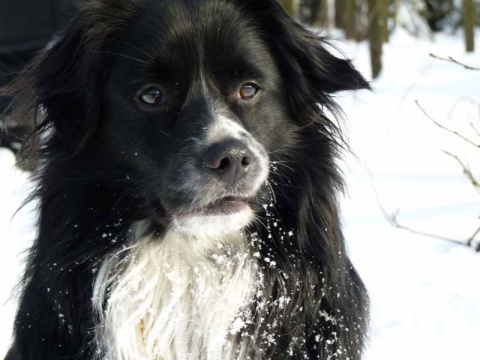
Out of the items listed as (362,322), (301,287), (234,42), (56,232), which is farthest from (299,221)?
(56,232)

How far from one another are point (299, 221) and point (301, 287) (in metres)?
0.26

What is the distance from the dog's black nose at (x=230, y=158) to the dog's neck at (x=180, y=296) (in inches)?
15.1

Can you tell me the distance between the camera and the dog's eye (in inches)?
124

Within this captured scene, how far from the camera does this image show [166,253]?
3.28 metres

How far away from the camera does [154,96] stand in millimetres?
3158

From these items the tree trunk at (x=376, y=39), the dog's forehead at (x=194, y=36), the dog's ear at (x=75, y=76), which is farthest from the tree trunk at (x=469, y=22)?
the dog's ear at (x=75, y=76)

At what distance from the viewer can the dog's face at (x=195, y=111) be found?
3.02 metres

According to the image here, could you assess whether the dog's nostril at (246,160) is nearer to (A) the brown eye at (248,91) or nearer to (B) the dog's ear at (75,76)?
(A) the brown eye at (248,91)

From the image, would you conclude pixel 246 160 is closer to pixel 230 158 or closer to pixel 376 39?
pixel 230 158

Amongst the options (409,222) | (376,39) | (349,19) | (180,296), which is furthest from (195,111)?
(349,19)

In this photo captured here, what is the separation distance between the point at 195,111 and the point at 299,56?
1.82 ft

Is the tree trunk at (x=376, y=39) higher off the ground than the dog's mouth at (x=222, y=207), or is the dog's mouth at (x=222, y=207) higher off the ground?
the dog's mouth at (x=222, y=207)

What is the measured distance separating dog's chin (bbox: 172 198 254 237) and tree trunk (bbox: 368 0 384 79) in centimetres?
656

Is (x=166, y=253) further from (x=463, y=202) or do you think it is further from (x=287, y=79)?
(x=463, y=202)
